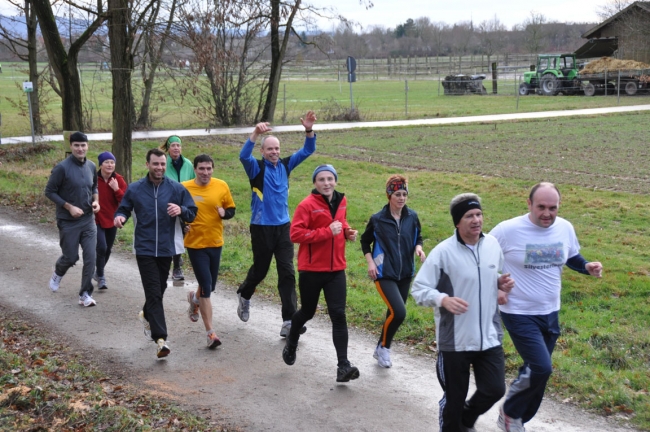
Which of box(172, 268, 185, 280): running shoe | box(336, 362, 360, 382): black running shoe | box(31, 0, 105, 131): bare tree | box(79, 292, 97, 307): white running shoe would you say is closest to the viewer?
box(336, 362, 360, 382): black running shoe

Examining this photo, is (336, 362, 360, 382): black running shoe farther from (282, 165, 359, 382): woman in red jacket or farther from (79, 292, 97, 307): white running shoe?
(79, 292, 97, 307): white running shoe

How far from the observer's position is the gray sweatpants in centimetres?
903

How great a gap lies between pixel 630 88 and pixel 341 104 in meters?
16.9

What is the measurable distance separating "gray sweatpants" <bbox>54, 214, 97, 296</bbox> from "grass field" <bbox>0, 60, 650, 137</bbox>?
11.4m

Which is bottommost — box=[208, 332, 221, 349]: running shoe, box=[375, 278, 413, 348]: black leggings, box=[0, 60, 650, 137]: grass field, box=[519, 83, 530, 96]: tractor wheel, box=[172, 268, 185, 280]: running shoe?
box=[208, 332, 221, 349]: running shoe

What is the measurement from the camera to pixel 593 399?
6.06m

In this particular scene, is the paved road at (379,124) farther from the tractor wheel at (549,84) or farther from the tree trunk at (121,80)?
the tractor wheel at (549,84)

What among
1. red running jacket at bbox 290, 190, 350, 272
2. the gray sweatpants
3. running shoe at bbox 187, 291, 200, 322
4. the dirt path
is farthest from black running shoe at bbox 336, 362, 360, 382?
the gray sweatpants

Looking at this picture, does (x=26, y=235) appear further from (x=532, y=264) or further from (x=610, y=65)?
(x=610, y=65)

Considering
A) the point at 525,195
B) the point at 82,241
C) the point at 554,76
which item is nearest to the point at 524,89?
the point at 554,76

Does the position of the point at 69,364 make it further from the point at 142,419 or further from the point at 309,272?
the point at 309,272

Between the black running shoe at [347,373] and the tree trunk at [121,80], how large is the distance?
1013 centimetres

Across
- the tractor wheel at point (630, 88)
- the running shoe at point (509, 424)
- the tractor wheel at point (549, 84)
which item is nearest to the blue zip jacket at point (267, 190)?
the running shoe at point (509, 424)

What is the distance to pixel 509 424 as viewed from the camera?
17.6 ft
